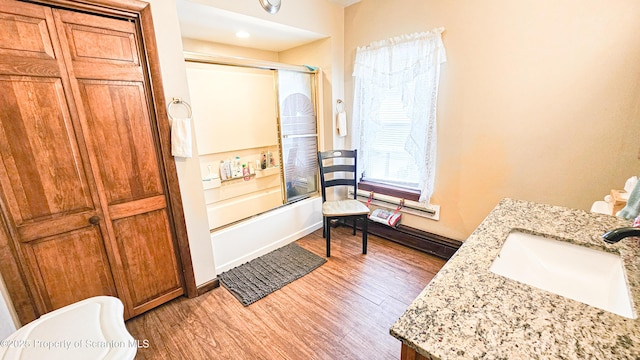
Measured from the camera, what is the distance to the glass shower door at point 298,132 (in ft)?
9.34

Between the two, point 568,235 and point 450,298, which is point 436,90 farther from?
point 450,298

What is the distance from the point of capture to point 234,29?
2.44m

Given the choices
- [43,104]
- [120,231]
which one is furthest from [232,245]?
[43,104]

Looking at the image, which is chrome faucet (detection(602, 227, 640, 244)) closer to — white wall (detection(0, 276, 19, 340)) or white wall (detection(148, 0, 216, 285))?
white wall (detection(148, 0, 216, 285))

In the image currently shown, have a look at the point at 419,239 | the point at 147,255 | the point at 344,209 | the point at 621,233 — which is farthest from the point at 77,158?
the point at 419,239

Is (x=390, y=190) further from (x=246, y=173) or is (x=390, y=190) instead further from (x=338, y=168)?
(x=246, y=173)

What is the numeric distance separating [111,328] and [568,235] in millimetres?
1978

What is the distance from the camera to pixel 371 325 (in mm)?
1775

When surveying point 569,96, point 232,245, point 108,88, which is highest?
point 108,88

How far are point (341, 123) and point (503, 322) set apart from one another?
8.50ft

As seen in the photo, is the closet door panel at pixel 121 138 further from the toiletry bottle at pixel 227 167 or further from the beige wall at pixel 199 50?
the toiletry bottle at pixel 227 167

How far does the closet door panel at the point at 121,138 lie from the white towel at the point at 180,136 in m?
0.15

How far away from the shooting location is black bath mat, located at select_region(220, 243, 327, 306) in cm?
213

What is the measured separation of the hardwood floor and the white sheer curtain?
38.9 inches
